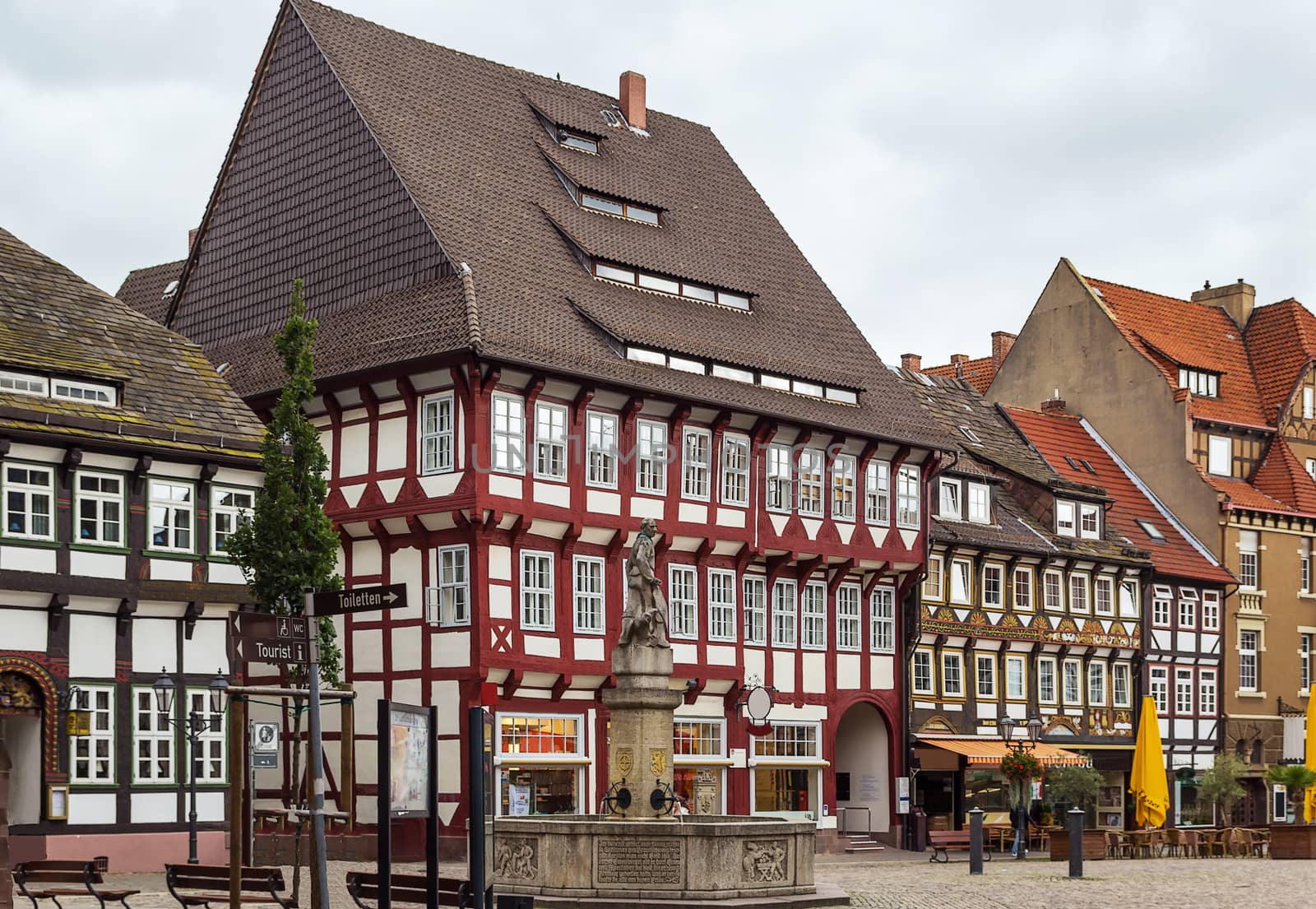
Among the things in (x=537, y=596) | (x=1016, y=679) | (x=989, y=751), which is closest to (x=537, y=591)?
(x=537, y=596)

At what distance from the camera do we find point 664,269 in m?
42.6

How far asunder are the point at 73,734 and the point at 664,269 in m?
16.9

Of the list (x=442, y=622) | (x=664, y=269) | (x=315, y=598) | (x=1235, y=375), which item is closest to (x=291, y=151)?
(x=664, y=269)

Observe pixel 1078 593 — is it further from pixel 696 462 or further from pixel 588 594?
pixel 588 594

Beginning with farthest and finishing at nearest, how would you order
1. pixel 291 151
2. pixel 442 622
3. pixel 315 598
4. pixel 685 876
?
pixel 291 151, pixel 442 622, pixel 685 876, pixel 315 598

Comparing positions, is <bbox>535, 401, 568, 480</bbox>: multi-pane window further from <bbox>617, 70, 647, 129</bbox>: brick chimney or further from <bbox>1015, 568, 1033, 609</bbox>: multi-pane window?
<bbox>1015, 568, 1033, 609</bbox>: multi-pane window

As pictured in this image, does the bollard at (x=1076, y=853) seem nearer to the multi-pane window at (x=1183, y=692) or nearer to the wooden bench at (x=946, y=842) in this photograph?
the wooden bench at (x=946, y=842)

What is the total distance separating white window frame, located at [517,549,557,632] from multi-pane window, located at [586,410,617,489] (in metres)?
1.74

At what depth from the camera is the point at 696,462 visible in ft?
134

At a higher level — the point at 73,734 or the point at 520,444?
the point at 520,444

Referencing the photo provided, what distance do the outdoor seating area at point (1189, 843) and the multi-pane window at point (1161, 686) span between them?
983cm

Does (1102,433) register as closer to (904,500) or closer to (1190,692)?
(1190,692)

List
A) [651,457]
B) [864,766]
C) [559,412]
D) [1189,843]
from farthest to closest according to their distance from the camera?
[864,766]
[1189,843]
[651,457]
[559,412]

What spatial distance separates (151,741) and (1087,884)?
1466 centimetres
